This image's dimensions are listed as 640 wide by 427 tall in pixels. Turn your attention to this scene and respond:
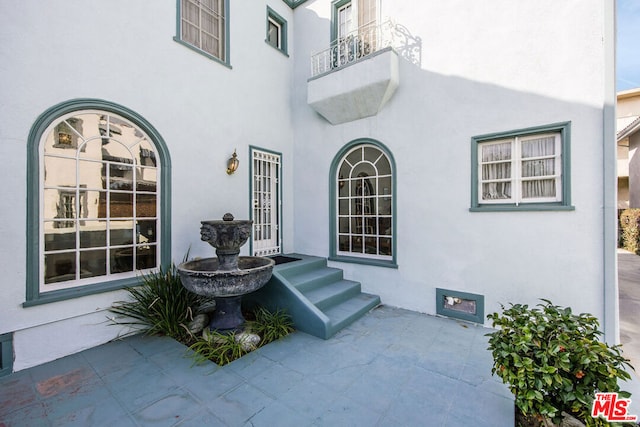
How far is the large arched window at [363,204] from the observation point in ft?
16.6

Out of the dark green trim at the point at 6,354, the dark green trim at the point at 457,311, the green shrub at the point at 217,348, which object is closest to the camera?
the dark green trim at the point at 6,354

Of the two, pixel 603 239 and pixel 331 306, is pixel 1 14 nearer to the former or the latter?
pixel 331 306

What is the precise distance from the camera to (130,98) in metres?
3.74

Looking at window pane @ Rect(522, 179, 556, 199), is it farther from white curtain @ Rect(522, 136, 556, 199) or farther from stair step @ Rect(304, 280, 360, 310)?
stair step @ Rect(304, 280, 360, 310)

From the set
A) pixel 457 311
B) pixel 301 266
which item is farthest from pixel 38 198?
pixel 457 311

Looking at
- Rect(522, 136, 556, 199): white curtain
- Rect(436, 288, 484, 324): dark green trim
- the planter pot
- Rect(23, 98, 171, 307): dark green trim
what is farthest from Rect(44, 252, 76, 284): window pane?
Rect(522, 136, 556, 199): white curtain

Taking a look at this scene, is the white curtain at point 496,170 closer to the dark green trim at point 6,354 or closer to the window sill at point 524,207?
the window sill at point 524,207

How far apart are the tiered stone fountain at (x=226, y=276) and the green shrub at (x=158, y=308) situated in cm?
39

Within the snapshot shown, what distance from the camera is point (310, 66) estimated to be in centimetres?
599

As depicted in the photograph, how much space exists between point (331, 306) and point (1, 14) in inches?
208

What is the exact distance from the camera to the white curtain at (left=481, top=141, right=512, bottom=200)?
4.00 meters

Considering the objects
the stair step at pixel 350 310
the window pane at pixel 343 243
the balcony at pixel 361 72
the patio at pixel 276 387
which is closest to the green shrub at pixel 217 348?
the patio at pixel 276 387

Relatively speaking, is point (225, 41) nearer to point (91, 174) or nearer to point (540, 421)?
point (91, 174)

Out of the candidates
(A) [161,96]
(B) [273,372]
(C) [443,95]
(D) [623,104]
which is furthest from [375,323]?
(D) [623,104]
